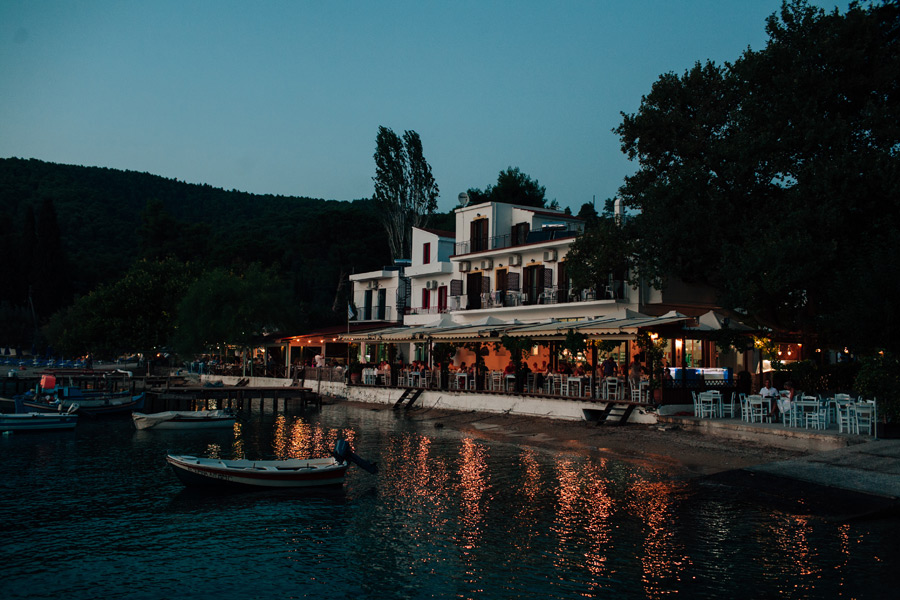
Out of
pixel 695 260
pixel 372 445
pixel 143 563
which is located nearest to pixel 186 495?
pixel 143 563

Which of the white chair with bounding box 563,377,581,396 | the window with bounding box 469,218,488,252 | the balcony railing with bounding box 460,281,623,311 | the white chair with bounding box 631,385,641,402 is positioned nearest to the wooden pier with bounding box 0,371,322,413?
the balcony railing with bounding box 460,281,623,311

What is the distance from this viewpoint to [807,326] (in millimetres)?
27516

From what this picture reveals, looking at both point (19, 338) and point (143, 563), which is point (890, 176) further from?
point (19, 338)

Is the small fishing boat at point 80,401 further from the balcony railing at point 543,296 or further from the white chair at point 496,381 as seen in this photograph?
the white chair at point 496,381

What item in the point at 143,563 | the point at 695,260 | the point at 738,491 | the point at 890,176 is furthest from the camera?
the point at 695,260

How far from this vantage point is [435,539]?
13.1 m

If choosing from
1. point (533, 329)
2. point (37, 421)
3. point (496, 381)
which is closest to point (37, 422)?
point (37, 421)

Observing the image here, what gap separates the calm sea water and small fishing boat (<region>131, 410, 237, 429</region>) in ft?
30.6

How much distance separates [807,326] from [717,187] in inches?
264

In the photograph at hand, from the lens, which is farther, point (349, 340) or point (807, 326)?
point (349, 340)

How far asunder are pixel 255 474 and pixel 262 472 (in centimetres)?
18

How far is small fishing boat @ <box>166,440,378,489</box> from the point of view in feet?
57.2

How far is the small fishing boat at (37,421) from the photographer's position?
28.9 metres

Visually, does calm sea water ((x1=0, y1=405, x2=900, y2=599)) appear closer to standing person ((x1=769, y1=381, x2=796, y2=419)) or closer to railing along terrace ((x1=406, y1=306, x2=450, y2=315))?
standing person ((x1=769, y1=381, x2=796, y2=419))
